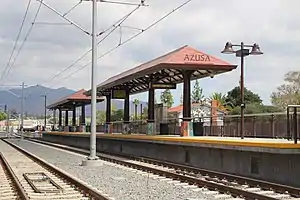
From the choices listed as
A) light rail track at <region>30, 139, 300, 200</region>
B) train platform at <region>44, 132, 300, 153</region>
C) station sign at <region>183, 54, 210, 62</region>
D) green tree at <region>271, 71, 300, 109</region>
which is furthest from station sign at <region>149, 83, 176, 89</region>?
green tree at <region>271, 71, 300, 109</region>

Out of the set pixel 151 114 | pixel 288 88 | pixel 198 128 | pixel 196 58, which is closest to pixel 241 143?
pixel 196 58

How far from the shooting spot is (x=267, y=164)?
17625 millimetres

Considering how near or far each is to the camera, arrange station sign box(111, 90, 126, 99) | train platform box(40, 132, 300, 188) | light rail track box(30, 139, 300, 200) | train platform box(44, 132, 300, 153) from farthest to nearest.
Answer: station sign box(111, 90, 126, 99)
train platform box(40, 132, 300, 188)
train platform box(44, 132, 300, 153)
light rail track box(30, 139, 300, 200)

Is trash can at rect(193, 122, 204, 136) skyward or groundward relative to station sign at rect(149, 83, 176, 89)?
groundward

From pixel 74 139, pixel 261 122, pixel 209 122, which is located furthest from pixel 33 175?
pixel 74 139

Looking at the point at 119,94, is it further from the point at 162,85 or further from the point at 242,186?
the point at 242,186

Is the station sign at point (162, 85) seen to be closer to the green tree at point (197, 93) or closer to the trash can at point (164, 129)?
the trash can at point (164, 129)

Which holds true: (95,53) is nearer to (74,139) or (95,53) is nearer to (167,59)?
(167,59)

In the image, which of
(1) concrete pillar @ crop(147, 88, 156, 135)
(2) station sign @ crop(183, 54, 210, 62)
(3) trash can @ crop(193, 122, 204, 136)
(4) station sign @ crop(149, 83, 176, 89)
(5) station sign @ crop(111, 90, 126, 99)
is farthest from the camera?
(5) station sign @ crop(111, 90, 126, 99)

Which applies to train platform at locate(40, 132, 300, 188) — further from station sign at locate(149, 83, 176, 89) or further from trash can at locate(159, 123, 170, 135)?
station sign at locate(149, 83, 176, 89)

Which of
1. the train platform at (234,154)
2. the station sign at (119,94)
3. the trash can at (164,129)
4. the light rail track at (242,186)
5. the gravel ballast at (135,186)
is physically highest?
the station sign at (119,94)

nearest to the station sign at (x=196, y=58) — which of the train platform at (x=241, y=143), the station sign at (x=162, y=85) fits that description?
the train platform at (x=241, y=143)

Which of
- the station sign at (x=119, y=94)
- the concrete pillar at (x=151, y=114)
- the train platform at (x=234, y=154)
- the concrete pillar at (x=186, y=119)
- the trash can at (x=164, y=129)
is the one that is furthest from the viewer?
the station sign at (x=119, y=94)

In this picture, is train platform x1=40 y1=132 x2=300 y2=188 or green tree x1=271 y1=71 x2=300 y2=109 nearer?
train platform x1=40 y1=132 x2=300 y2=188
